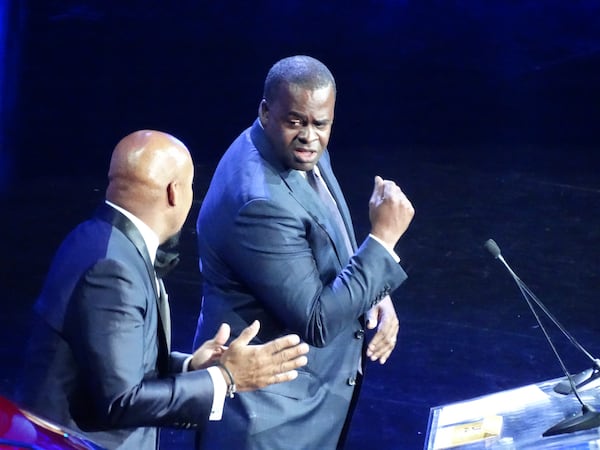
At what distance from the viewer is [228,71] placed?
348 inches

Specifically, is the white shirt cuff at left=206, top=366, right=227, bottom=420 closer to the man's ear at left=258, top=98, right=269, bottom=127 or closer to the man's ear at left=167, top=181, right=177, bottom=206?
the man's ear at left=167, top=181, right=177, bottom=206

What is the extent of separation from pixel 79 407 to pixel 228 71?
667 centimetres

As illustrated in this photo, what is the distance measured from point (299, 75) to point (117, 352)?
97 cm

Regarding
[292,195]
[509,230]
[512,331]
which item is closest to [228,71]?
[509,230]

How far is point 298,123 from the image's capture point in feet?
9.59

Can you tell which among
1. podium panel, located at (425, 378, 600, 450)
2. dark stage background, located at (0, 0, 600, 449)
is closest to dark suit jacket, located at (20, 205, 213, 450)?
podium panel, located at (425, 378, 600, 450)

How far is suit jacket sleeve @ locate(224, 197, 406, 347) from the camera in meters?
2.82

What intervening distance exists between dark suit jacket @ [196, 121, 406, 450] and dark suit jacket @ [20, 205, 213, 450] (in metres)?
0.47

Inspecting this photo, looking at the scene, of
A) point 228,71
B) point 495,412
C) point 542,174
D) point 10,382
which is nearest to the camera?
point 495,412

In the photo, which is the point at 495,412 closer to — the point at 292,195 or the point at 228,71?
the point at 292,195

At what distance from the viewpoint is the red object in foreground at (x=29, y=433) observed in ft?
5.18

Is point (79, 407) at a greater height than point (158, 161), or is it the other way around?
point (158, 161)

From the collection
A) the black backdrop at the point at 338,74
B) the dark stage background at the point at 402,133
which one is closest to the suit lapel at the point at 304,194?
the dark stage background at the point at 402,133

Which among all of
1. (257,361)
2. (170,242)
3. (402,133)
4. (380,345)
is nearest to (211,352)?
(257,361)
